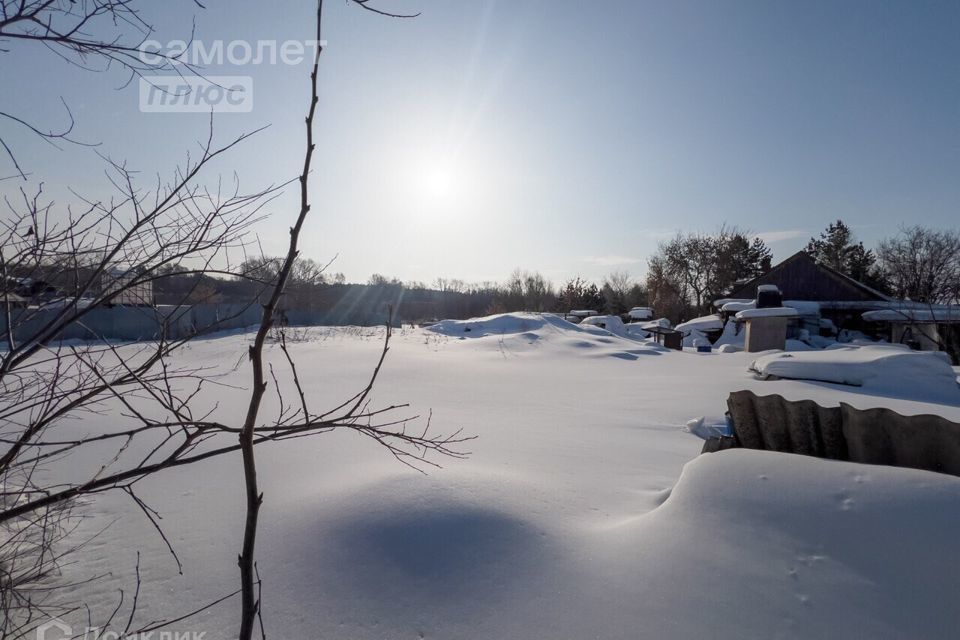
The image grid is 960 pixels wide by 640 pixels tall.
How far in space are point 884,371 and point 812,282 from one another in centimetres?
2114

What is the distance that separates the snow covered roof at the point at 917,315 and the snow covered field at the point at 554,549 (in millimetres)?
19706

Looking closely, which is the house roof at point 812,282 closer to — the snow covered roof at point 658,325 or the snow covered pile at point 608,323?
the snow covered roof at point 658,325

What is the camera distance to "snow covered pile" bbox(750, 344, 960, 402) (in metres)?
7.63

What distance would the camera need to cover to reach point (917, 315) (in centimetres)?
1938

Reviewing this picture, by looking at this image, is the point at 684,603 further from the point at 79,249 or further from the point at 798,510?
the point at 79,249

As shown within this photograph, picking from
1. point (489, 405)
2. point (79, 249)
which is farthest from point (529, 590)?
point (489, 405)

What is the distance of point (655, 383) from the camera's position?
33.0 ft

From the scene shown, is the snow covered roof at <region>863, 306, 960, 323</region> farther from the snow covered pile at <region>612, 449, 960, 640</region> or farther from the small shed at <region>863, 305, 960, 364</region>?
the snow covered pile at <region>612, 449, 960, 640</region>

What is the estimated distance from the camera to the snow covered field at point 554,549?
1.85 m

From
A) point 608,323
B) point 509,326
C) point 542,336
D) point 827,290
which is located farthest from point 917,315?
point 509,326

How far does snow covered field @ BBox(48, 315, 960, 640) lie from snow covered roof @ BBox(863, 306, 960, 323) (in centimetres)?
1971

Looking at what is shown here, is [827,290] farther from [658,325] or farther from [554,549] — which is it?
[554,549]

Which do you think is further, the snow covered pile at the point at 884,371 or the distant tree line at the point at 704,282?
the distant tree line at the point at 704,282

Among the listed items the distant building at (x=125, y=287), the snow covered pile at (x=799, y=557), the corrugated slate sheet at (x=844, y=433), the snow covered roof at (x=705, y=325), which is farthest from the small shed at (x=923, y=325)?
the distant building at (x=125, y=287)
